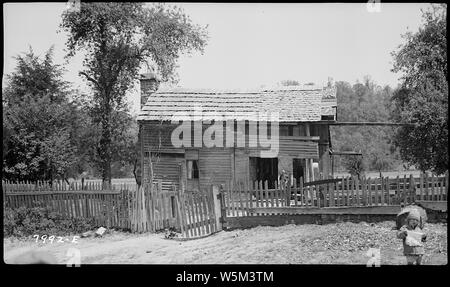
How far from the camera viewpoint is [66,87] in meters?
14.5

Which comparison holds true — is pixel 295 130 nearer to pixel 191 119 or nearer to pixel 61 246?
pixel 191 119

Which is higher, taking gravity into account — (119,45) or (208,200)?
(119,45)

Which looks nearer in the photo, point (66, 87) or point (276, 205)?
point (276, 205)

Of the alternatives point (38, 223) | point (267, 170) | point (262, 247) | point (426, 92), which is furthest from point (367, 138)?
point (38, 223)

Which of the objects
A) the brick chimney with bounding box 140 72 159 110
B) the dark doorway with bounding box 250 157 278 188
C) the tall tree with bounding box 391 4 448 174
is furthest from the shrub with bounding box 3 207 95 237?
the tall tree with bounding box 391 4 448 174

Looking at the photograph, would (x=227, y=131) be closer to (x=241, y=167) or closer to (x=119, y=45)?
(x=241, y=167)

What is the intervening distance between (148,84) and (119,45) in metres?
2.07

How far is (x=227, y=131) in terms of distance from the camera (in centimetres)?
1505

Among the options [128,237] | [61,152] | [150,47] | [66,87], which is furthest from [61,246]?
[150,47]

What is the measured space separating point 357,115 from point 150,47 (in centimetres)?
3257

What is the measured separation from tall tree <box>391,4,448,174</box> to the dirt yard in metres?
3.97

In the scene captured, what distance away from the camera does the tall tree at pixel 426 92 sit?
12.2 meters
